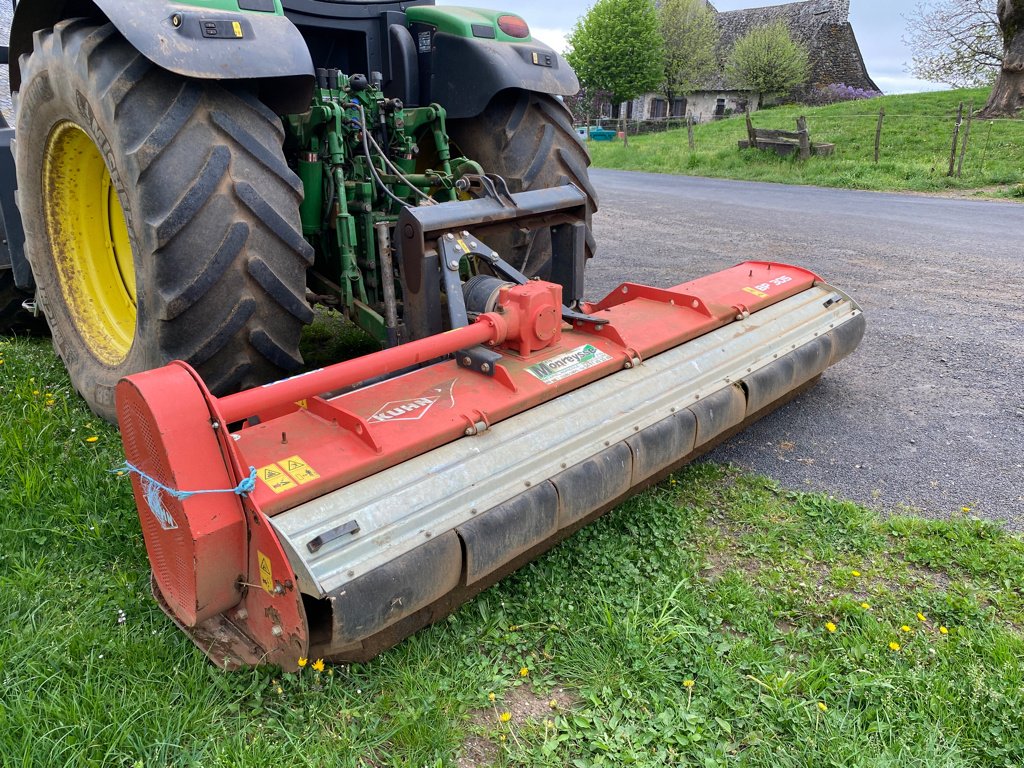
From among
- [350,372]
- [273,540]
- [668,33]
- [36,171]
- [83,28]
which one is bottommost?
[273,540]

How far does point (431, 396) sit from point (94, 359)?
1567 mm

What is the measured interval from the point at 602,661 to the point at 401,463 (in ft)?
2.39

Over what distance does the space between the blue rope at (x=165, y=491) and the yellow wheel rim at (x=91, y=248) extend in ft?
4.05

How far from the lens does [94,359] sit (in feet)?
9.85

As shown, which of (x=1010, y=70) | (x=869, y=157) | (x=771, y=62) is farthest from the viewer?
(x=771, y=62)

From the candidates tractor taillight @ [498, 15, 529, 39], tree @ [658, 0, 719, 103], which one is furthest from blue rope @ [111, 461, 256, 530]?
tree @ [658, 0, 719, 103]

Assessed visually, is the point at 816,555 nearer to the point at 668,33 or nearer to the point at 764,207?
the point at 764,207

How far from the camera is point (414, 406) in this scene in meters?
2.19

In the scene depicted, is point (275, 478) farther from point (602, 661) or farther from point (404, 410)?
point (602, 661)

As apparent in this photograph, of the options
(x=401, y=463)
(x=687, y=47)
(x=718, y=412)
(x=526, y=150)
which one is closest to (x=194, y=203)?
(x=401, y=463)

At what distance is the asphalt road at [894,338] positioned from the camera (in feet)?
9.73

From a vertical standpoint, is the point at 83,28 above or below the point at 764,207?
above

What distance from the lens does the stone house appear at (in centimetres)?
3531

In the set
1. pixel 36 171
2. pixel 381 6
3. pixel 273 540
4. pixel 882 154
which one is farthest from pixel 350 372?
pixel 882 154
